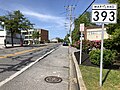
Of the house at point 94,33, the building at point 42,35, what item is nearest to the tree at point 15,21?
the house at point 94,33

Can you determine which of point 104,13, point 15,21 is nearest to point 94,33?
point 15,21

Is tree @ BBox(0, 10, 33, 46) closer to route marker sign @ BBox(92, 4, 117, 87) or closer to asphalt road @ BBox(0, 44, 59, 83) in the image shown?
asphalt road @ BBox(0, 44, 59, 83)

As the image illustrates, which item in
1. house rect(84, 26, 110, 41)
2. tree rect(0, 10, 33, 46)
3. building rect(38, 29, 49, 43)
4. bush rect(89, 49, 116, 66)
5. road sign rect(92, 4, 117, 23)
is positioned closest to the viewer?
road sign rect(92, 4, 117, 23)

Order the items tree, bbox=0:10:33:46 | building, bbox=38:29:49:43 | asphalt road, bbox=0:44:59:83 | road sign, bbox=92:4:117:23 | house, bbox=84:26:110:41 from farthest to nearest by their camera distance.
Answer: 1. building, bbox=38:29:49:43
2. house, bbox=84:26:110:41
3. tree, bbox=0:10:33:46
4. asphalt road, bbox=0:44:59:83
5. road sign, bbox=92:4:117:23

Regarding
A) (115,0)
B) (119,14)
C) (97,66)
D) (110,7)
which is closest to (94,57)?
(97,66)

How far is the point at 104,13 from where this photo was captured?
6551 mm

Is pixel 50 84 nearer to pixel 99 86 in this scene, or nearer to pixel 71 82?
pixel 71 82

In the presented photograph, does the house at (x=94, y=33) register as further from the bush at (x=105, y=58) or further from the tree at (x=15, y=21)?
the bush at (x=105, y=58)

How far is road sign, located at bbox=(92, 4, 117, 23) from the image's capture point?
21.2 feet

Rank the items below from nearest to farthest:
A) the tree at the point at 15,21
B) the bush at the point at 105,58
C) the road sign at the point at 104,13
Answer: the road sign at the point at 104,13 < the bush at the point at 105,58 < the tree at the point at 15,21

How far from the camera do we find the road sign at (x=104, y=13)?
6.48 metres

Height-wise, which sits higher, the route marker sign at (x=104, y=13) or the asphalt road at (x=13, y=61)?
the route marker sign at (x=104, y=13)

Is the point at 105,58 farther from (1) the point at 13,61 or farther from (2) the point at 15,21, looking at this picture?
(2) the point at 15,21

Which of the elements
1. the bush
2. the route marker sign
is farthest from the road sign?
the bush
